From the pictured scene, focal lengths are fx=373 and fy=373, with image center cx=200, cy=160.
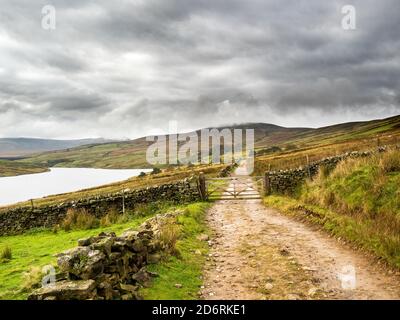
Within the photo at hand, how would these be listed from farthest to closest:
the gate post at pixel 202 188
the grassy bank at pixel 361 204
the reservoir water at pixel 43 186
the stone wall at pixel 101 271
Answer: the reservoir water at pixel 43 186
the gate post at pixel 202 188
the grassy bank at pixel 361 204
the stone wall at pixel 101 271

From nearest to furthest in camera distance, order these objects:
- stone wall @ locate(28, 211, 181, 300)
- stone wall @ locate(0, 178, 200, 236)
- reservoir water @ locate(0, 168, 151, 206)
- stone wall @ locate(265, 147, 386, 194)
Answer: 1. stone wall @ locate(28, 211, 181, 300)
2. stone wall @ locate(265, 147, 386, 194)
3. stone wall @ locate(0, 178, 200, 236)
4. reservoir water @ locate(0, 168, 151, 206)

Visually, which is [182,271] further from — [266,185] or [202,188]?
[266,185]

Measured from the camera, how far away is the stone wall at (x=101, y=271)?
273 inches

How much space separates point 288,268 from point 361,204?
18.4 ft

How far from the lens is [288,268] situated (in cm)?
979

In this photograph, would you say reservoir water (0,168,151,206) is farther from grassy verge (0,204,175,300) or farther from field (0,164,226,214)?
grassy verge (0,204,175,300)

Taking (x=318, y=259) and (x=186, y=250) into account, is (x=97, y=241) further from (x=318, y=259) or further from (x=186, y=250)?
(x=318, y=259)

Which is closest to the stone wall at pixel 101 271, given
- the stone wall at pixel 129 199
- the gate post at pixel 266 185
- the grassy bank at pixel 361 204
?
the grassy bank at pixel 361 204

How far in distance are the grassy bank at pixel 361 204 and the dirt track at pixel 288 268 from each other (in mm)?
519

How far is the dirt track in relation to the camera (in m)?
8.18

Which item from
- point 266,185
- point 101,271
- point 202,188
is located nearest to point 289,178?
point 266,185

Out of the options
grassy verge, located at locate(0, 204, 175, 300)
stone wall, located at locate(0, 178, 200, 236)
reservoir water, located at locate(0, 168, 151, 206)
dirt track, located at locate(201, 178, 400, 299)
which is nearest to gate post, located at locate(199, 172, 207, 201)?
stone wall, located at locate(0, 178, 200, 236)

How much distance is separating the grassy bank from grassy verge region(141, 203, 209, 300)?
474 cm

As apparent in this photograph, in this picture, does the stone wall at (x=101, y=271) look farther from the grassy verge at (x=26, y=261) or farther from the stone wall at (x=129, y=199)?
the stone wall at (x=129, y=199)
